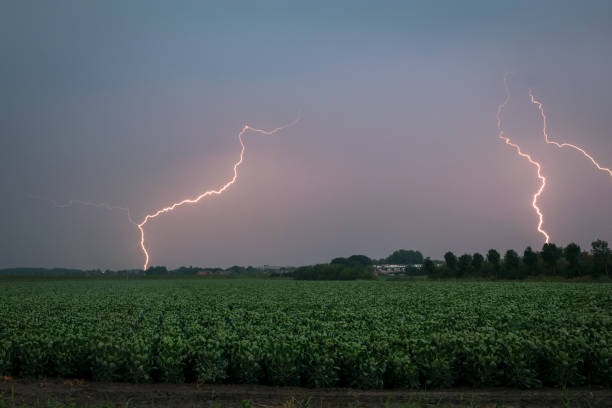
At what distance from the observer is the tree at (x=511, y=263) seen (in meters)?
85.4

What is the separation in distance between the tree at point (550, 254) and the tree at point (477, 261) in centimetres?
1413

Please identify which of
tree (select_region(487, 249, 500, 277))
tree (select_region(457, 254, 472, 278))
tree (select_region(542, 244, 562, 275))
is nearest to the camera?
tree (select_region(542, 244, 562, 275))

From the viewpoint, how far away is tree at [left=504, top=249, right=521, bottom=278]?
280 ft

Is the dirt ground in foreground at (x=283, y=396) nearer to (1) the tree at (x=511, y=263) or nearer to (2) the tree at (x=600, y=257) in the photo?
(2) the tree at (x=600, y=257)

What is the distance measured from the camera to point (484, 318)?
66.8 feet

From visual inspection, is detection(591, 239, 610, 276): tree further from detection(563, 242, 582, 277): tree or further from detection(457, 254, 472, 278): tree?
detection(457, 254, 472, 278): tree

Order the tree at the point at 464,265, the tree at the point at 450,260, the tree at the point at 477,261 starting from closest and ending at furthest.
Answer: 1. the tree at the point at 477,261
2. the tree at the point at 464,265
3. the tree at the point at 450,260

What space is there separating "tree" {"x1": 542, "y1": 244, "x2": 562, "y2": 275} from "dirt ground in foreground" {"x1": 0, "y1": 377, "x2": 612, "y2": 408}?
3239 inches

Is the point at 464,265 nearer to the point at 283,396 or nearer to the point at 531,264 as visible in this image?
the point at 531,264

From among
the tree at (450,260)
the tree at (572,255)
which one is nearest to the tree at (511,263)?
the tree at (572,255)

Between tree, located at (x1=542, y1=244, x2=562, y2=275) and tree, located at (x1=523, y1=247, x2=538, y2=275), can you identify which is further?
tree, located at (x1=523, y1=247, x2=538, y2=275)

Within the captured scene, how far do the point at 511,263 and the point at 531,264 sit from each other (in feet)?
12.1

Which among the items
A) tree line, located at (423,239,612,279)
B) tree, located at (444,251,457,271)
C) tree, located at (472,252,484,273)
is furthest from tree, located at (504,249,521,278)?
tree, located at (444,251,457,271)

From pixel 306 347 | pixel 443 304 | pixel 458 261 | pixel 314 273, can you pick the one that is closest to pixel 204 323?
pixel 306 347
